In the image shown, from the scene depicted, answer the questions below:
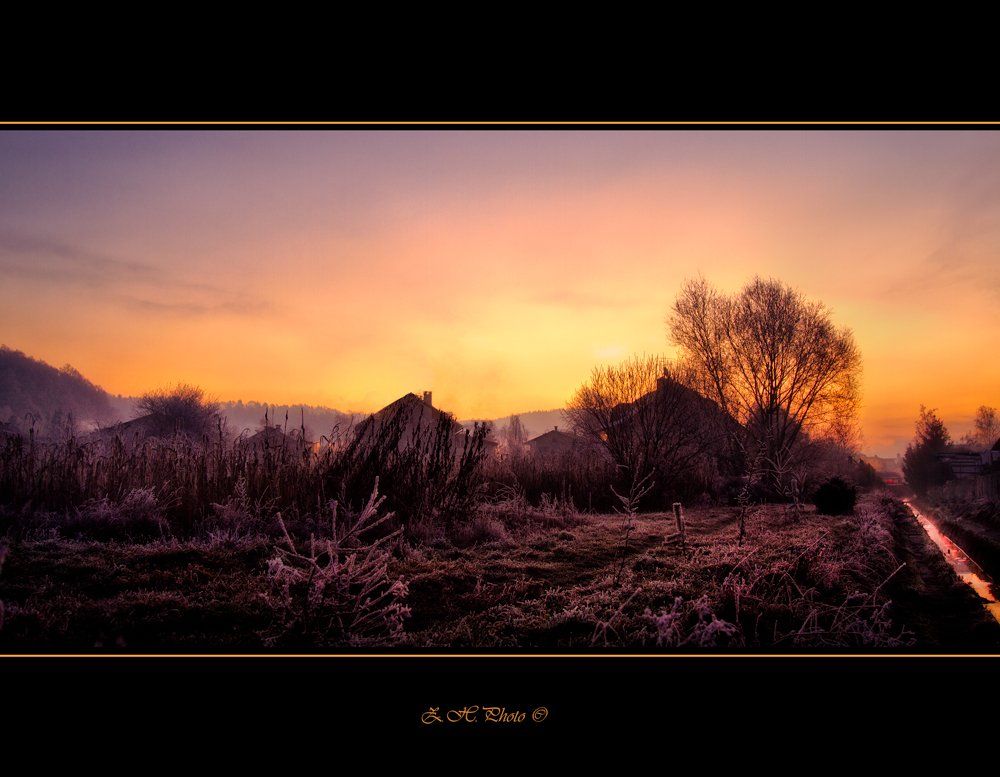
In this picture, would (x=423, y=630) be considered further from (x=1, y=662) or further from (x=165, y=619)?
(x=1, y=662)

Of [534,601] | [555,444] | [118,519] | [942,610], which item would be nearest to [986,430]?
[942,610]

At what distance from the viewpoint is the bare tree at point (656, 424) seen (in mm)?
6400

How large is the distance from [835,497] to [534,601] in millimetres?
6769

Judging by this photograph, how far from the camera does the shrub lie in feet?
21.9

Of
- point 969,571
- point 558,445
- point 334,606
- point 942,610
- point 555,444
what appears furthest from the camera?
point 558,445

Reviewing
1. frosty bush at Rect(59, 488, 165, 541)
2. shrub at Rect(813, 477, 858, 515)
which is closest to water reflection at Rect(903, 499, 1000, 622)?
shrub at Rect(813, 477, 858, 515)

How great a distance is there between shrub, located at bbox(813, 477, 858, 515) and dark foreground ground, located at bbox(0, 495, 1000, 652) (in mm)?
4234

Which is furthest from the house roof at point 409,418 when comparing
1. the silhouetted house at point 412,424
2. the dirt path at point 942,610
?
the dirt path at point 942,610

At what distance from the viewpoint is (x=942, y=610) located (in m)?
2.30

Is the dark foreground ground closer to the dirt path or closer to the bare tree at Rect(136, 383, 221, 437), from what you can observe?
the dirt path

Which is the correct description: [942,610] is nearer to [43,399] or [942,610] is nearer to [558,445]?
[558,445]

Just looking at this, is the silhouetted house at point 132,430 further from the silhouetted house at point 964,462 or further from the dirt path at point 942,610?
the silhouetted house at point 964,462

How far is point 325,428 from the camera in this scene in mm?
3643
